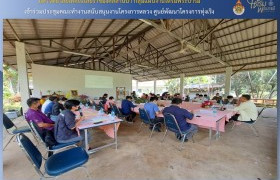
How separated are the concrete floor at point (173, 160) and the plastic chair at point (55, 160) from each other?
0.57 m

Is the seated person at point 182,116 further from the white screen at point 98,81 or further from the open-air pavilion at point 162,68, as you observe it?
the white screen at point 98,81

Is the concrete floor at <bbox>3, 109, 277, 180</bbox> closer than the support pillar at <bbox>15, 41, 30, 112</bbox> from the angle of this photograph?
Yes

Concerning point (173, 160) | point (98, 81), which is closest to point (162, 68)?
point (98, 81)

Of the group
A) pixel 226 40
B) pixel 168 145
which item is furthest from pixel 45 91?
pixel 226 40

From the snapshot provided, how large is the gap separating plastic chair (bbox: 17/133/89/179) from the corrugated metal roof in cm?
382

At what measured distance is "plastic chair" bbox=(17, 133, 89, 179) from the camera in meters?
1.35

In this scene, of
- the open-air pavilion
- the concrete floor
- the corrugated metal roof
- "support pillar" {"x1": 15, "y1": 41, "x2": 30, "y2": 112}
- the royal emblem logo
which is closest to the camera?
the royal emblem logo

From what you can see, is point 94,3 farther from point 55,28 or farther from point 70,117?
point 55,28

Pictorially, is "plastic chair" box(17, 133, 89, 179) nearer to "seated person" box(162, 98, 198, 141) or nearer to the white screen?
"seated person" box(162, 98, 198, 141)

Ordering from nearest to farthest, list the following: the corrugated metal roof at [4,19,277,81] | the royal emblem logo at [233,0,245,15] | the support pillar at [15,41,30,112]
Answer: the royal emblem logo at [233,0,245,15], the corrugated metal roof at [4,19,277,81], the support pillar at [15,41,30,112]

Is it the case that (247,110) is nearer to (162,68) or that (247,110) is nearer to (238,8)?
(238,8)

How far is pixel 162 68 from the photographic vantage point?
519 inches

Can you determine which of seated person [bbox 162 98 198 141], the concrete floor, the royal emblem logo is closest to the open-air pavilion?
the concrete floor

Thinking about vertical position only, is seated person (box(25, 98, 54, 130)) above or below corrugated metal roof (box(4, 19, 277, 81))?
below
